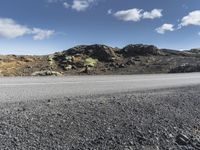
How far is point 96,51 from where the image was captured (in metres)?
31.2

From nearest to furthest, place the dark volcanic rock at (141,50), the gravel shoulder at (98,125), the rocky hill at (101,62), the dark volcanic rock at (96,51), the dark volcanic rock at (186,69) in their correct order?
the gravel shoulder at (98,125), the rocky hill at (101,62), the dark volcanic rock at (186,69), the dark volcanic rock at (96,51), the dark volcanic rock at (141,50)

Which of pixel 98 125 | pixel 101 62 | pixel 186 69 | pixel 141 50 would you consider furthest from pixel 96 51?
pixel 98 125

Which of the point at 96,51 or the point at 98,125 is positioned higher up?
the point at 96,51

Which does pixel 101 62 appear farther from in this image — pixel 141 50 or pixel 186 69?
pixel 186 69

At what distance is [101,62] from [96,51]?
8.19 ft

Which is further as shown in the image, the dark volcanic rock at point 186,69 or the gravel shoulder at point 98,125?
the dark volcanic rock at point 186,69

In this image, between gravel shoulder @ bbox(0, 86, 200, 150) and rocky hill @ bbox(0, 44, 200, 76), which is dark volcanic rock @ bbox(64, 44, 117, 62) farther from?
gravel shoulder @ bbox(0, 86, 200, 150)

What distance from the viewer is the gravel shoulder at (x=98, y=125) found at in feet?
17.7

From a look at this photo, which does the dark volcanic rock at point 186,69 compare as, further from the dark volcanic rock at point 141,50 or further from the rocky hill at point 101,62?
the dark volcanic rock at point 141,50

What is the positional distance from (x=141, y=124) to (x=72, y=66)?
65.2 ft

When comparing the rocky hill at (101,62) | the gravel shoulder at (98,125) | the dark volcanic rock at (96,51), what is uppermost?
the dark volcanic rock at (96,51)

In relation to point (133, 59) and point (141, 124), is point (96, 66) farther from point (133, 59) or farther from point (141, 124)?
point (141, 124)

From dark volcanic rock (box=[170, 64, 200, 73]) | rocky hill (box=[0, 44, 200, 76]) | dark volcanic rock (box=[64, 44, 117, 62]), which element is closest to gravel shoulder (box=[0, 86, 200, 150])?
rocky hill (box=[0, 44, 200, 76])

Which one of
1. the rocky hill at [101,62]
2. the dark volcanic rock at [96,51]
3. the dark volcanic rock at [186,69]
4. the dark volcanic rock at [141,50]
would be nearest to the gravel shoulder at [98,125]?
the rocky hill at [101,62]
